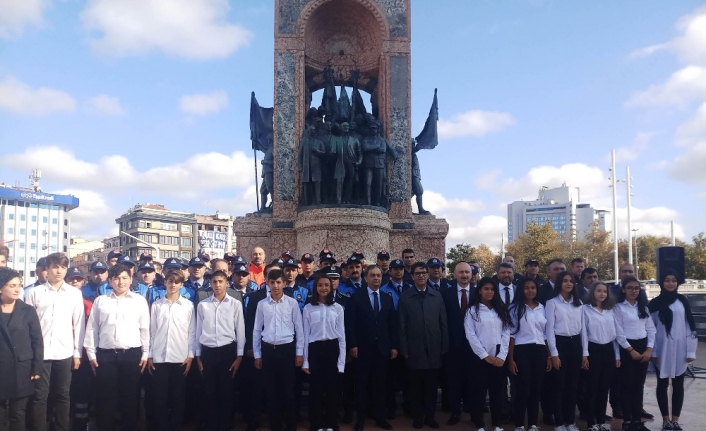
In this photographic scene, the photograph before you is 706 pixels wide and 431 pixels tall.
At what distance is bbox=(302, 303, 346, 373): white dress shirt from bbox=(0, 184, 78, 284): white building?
94158 mm

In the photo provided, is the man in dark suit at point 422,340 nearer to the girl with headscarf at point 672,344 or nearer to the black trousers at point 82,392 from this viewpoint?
the girl with headscarf at point 672,344

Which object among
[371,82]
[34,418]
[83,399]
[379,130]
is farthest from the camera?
[371,82]

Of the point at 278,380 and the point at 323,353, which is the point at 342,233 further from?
the point at 278,380

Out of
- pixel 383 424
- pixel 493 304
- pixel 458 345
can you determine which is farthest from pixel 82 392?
pixel 493 304

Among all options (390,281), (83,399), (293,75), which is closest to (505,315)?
(390,281)

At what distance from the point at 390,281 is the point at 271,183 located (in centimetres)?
559

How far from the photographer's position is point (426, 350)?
6172 mm

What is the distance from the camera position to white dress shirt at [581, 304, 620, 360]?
6.21 metres

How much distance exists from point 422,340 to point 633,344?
2.30 m

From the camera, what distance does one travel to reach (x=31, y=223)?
3649 inches

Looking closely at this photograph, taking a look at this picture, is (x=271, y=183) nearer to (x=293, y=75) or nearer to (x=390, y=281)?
(x=293, y=75)

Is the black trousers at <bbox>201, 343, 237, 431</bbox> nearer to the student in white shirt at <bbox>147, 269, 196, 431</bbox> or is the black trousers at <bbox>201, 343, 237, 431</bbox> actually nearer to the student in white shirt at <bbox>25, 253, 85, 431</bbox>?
the student in white shirt at <bbox>147, 269, 196, 431</bbox>

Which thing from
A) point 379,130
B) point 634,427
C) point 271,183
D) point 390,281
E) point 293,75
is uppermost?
point 293,75

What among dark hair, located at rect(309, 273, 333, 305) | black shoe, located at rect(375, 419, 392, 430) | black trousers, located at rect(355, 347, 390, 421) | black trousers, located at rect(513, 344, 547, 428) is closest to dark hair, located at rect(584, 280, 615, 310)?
black trousers, located at rect(513, 344, 547, 428)
